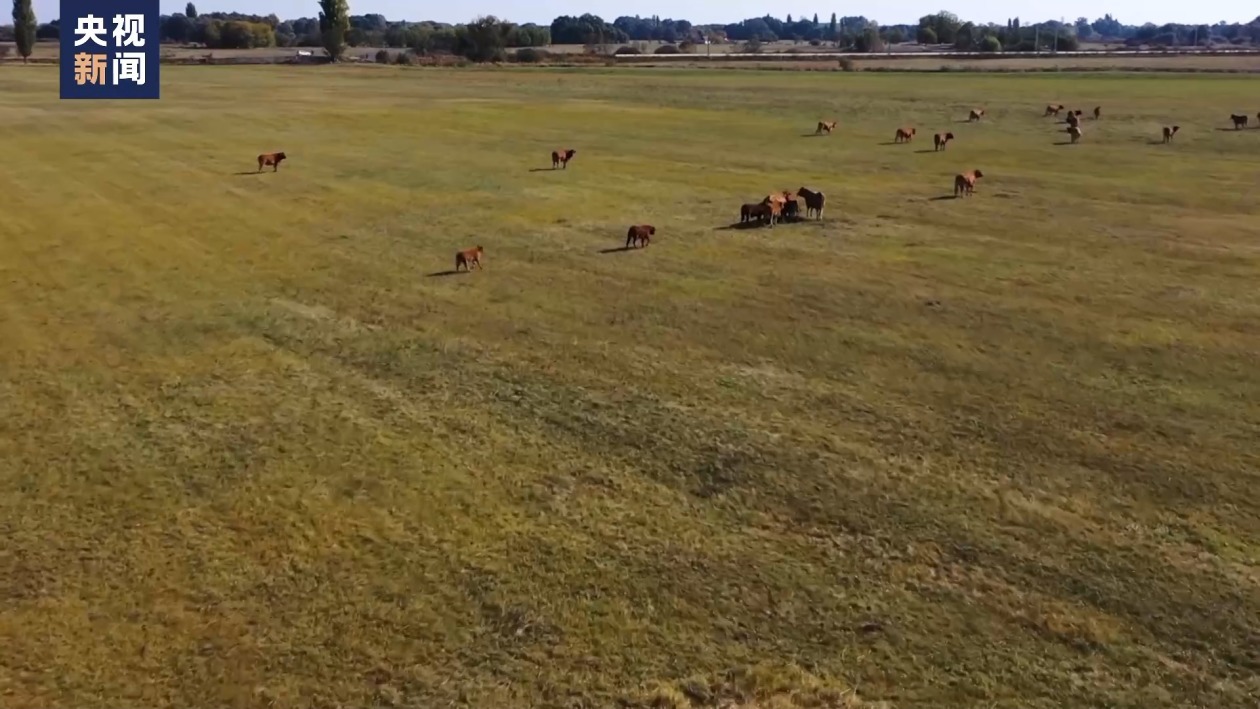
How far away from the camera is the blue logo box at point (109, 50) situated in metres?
63.0

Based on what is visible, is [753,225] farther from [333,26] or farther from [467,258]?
[333,26]

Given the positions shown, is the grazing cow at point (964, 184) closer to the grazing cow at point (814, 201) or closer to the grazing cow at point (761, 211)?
the grazing cow at point (814, 201)

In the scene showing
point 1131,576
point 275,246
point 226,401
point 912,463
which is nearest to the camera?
point 1131,576

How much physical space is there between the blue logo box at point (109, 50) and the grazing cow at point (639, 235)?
53.5 meters

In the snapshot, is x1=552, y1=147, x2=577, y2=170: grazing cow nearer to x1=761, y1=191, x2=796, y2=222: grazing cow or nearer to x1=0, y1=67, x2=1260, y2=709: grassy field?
x1=0, y1=67, x2=1260, y2=709: grassy field

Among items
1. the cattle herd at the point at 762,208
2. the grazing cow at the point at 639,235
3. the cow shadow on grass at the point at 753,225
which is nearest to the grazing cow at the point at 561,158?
the cattle herd at the point at 762,208

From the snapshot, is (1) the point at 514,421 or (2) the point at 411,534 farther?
(1) the point at 514,421

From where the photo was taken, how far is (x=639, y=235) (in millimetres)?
22297

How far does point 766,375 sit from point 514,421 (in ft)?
12.6

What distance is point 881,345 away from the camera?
51.4 ft

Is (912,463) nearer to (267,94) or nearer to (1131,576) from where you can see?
(1131,576)

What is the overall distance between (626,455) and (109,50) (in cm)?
6887

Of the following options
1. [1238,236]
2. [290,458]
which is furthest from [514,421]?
[1238,236]

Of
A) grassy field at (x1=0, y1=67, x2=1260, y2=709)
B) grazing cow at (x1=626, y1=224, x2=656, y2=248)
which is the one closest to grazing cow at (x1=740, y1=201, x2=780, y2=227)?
grassy field at (x1=0, y1=67, x2=1260, y2=709)
